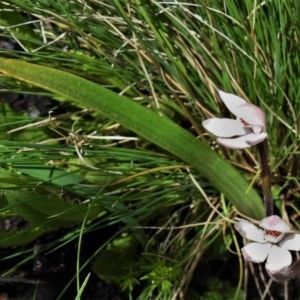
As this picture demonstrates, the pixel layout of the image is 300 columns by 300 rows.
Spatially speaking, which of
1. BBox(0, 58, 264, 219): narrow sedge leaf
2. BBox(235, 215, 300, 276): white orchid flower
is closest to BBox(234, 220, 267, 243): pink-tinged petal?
BBox(235, 215, 300, 276): white orchid flower

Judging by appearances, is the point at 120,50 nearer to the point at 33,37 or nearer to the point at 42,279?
the point at 33,37

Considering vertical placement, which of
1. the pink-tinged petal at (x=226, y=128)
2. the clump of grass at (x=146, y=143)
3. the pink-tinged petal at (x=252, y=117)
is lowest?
the clump of grass at (x=146, y=143)

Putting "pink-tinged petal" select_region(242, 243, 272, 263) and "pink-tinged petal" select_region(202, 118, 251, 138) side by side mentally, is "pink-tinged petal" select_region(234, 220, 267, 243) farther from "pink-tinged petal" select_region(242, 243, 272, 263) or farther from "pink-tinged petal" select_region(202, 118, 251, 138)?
"pink-tinged petal" select_region(202, 118, 251, 138)

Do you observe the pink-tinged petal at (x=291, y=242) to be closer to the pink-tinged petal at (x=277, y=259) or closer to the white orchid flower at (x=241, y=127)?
→ the pink-tinged petal at (x=277, y=259)

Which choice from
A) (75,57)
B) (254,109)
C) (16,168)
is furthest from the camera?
(75,57)

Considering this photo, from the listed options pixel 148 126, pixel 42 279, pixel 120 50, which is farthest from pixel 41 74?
pixel 42 279

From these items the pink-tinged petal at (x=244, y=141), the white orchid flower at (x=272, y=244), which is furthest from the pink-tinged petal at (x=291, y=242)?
the pink-tinged petal at (x=244, y=141)
